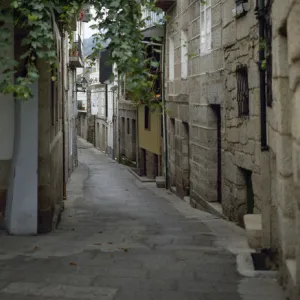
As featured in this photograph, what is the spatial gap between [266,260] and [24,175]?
3973 millimetres

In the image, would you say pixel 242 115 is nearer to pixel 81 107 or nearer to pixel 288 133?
pixel 288 133

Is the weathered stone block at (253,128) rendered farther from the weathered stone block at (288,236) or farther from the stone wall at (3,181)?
the weathered stone block at (288,236)

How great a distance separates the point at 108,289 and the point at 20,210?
3663 millimetres

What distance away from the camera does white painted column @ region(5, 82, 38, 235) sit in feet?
28.3

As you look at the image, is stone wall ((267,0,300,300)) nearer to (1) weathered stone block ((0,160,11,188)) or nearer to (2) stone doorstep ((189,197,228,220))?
(1) weathered stone block ((0,160,11,188))

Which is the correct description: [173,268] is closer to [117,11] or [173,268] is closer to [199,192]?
[117,11]

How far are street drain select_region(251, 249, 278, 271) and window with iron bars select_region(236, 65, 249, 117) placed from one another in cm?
420

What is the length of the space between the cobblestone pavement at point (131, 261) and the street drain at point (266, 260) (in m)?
0.22

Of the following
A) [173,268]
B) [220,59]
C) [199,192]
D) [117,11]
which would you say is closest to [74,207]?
[199,192]

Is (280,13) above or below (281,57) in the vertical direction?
above

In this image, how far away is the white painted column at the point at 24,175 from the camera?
8641mm

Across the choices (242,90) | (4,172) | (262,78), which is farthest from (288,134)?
(242,90)

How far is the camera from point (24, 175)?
28.6 ft

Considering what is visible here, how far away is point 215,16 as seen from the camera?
12.5 metres
